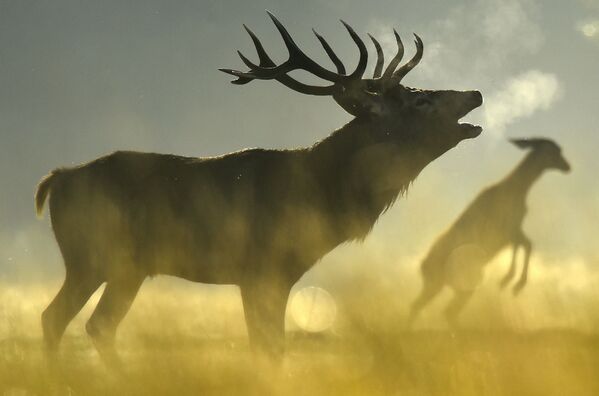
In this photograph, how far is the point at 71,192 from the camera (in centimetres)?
802

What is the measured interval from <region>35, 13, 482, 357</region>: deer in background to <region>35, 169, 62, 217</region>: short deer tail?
0.04ft

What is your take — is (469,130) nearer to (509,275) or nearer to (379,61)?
(379,61)

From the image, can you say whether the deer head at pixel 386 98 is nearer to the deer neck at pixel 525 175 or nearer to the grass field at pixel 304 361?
the grass field at pixel 304 361

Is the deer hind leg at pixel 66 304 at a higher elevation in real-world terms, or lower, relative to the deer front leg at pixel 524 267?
lower

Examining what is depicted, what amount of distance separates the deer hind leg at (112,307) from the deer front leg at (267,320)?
1131 millimetres

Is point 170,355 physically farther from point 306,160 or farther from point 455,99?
point 455,99

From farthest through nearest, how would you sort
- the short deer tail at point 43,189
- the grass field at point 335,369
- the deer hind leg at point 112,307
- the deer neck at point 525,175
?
the deer neck at point 525,175, the short deer tail at point 43,189, the deer hind leg at point 112,307, the grass field at point 335,369

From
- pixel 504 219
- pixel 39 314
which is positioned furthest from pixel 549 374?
pixel 504 219

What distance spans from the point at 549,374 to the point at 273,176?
2.78 metres

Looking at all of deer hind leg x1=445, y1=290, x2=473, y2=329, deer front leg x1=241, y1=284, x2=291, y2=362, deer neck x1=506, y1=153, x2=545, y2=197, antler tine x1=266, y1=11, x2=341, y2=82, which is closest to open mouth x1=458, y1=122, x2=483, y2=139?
antler tine x1=266, y1=11, x2=341, y2=82

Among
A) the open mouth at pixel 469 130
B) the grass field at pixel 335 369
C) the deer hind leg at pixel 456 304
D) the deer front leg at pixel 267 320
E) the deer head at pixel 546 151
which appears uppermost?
the deer head at pixel 546 151

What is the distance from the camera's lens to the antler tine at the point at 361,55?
8336 millimetres

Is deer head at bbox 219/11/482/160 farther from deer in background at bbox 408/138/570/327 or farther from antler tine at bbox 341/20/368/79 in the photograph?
deer in background at bbox 408/138/570/327

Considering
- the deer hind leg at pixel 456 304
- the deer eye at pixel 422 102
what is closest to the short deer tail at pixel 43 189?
the deer eye at pixel 422 102
